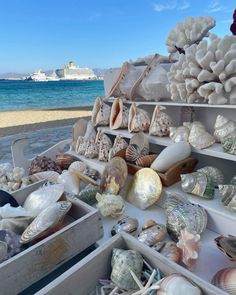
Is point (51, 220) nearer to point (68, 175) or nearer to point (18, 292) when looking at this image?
point (18, 292)

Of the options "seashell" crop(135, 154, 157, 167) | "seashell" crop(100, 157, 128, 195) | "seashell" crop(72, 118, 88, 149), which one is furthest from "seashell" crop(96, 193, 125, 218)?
"seashell" crop(72, 118, 88, 149)

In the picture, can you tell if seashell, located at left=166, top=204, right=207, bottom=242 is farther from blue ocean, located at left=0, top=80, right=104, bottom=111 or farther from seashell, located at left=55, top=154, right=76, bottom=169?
blue ocean, located at left=0, top=80, right=104, bottom=111

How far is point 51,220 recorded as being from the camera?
1.90 feet

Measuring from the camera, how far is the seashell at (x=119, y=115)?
1.05m

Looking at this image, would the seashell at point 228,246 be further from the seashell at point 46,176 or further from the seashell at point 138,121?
the seashell at point 46,176

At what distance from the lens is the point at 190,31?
90 centimetres

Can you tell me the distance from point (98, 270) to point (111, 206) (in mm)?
256

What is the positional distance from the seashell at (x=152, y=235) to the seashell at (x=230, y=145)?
0.30m

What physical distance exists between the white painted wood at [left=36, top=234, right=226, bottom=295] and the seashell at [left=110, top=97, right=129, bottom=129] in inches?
24.0


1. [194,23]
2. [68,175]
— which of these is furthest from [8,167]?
[194,23]

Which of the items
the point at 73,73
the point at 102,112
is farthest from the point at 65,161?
the point at 73,73

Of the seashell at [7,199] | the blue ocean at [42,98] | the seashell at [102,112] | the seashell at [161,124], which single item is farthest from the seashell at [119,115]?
the blue ocean at [42,98]

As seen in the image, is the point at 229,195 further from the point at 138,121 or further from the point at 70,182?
the point at 70,182

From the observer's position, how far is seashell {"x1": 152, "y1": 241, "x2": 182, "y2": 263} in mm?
524
